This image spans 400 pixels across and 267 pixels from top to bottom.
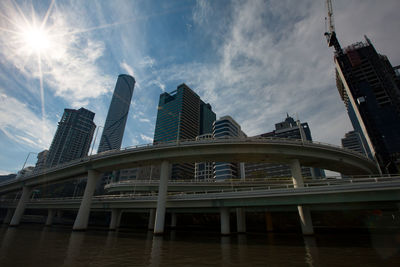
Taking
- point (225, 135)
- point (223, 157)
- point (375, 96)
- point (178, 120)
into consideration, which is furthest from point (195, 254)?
point (178, 120)

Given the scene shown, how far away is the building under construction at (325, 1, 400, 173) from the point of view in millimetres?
98562

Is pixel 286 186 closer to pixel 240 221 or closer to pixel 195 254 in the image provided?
pixel 240 221

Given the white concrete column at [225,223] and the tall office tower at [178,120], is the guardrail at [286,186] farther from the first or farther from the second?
the tall office tower at [178,120]

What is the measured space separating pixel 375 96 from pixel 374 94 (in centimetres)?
155

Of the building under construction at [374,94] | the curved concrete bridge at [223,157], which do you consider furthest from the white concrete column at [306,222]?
the building under construction at [374,94]

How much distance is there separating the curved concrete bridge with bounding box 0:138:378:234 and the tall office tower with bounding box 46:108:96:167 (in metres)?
164

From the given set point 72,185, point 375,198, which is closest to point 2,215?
point 72,185

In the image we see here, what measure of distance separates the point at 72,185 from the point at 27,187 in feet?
225

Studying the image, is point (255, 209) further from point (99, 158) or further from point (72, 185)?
point (72, 185)

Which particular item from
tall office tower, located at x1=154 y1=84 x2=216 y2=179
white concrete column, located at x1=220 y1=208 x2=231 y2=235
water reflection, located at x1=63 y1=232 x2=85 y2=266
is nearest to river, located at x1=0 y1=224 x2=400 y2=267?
water reflection, located at x1=63 y1=232 x2=85 y2=266

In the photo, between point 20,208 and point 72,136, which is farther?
point 72,136

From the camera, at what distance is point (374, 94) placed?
11269cm

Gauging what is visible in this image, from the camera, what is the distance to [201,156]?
34.0m

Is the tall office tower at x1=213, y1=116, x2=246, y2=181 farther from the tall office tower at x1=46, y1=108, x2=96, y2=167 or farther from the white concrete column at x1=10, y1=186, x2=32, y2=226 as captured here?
the tall office tower at x1=46, y1=108, x2=96, y2=167
